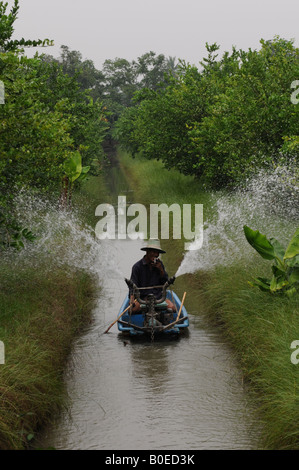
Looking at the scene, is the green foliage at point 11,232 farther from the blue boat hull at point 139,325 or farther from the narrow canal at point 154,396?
the blue boat hull at point 139,325

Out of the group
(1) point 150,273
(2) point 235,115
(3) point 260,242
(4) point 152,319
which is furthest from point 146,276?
(2) point 235,115

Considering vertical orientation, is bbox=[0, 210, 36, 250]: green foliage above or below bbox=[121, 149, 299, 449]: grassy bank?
above

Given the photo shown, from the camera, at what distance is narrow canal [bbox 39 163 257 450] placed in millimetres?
7094

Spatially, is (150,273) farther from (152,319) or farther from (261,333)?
(261,333)

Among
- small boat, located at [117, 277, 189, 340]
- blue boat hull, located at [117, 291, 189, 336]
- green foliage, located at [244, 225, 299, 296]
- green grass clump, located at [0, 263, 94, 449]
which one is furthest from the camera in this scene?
blue boat hull, located at [117, 291, 189, 336]

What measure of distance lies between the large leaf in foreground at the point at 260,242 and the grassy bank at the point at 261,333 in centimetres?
70

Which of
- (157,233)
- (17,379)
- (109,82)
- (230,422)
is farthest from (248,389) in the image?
(109,82)

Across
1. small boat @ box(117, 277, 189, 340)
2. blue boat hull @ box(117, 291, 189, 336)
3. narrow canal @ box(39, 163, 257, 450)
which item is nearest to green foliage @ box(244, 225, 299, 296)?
narrow canal @ box(39, 163, 257, 450)

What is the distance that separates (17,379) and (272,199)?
9.79 m

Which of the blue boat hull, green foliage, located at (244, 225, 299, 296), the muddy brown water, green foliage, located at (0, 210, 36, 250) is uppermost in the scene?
green foliage, located at (0, 210, 36, 250)

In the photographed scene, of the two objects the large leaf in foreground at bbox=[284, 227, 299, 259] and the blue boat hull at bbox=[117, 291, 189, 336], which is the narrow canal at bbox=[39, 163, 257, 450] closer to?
the blue boat hull at bbox=[117, 291, 189, 336]

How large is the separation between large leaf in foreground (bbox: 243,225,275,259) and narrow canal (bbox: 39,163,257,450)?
1.70 m

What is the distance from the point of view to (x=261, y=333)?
9141 mm
